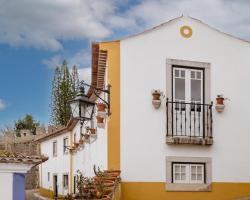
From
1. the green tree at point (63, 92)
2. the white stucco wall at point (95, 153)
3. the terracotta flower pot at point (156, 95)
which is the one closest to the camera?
the terracotta flower pot at point (156, 95)

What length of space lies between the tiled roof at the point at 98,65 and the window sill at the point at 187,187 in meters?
3.87

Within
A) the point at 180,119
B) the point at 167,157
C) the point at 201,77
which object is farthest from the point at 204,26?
the point at 167,157

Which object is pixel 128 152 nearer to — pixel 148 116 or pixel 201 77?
pixel 148 116

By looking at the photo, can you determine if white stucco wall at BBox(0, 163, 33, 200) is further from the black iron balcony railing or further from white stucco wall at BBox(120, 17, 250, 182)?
the black iron balcony railing

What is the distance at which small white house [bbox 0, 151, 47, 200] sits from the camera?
37.2 ft

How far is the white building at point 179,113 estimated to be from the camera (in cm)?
1380

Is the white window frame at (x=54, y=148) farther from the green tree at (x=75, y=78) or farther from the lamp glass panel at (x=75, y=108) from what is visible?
the lamp glass panel at (x=75, y=108)

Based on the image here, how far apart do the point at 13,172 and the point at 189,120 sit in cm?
530

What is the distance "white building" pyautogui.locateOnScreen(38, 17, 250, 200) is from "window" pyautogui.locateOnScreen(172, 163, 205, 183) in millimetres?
28

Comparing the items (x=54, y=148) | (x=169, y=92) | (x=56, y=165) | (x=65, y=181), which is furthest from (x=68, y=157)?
(x=169, y=92)

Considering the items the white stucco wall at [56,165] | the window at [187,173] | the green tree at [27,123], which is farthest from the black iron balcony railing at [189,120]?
the green tree at [27,123]

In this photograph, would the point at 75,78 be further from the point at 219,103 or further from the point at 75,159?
the point at 219,103

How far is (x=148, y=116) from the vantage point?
13984mm

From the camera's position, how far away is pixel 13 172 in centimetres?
1147
